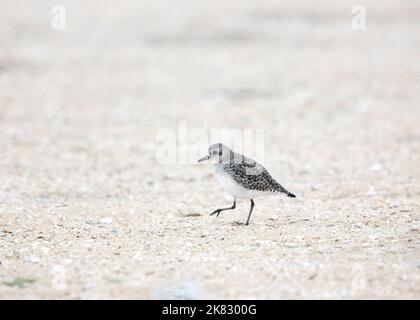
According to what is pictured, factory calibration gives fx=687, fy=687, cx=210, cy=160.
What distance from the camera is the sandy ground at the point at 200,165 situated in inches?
271

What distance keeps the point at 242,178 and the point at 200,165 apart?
12.3 ft

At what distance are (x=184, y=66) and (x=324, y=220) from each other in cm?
1164

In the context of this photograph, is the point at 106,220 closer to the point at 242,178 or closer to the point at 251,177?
the point at 242,178

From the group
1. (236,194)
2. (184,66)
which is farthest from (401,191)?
(184,66)

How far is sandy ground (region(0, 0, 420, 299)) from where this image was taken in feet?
22.6

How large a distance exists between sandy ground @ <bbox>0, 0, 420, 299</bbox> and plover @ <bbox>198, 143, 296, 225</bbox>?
1.36 feet

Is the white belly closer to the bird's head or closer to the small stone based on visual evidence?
the bird's head

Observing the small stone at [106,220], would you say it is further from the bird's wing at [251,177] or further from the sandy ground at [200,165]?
the bird's wing at [251,177]

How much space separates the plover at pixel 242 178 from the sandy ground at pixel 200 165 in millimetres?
416

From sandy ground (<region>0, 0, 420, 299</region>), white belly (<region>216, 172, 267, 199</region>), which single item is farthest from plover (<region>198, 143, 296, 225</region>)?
sandy ground (<region>0, 0, 420, 299</region>)

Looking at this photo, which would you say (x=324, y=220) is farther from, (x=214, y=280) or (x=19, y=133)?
(x=19, y=133)

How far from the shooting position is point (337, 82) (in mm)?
17891

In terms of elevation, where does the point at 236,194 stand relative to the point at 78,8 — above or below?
below

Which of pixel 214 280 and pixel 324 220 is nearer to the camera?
pixel 214 280
